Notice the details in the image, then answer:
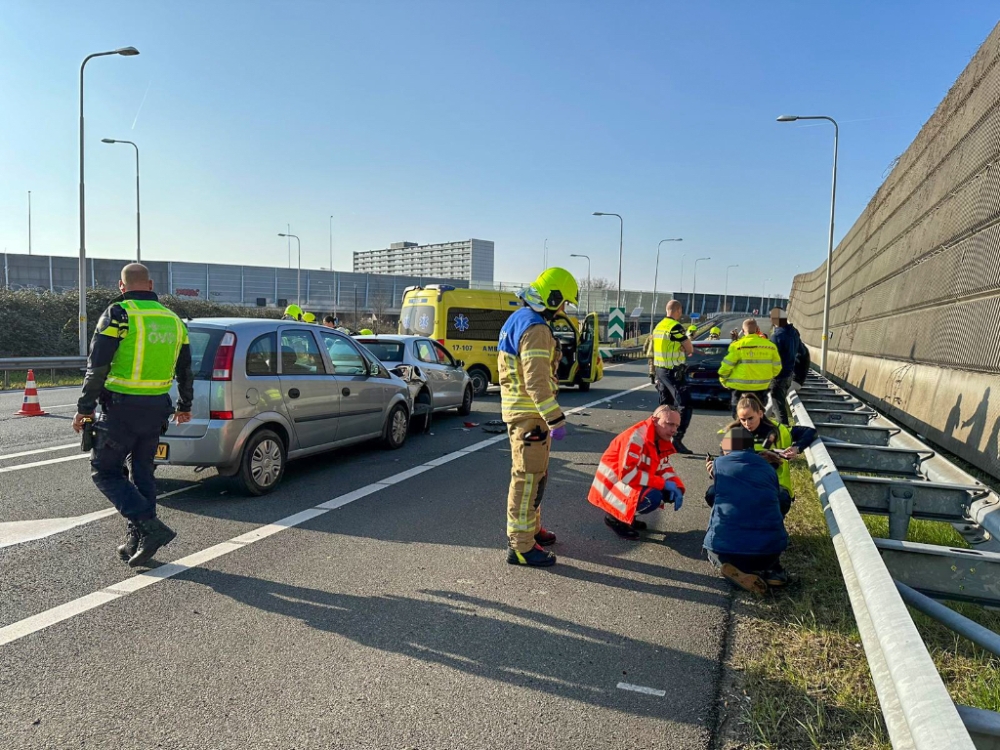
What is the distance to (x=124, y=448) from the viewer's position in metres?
4.76

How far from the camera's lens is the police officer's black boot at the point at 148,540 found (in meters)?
4.70

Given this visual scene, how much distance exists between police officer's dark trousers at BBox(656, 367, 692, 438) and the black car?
5136 millimetres

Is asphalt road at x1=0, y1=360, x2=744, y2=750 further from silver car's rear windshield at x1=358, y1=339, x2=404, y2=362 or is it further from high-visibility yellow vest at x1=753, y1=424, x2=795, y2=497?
silver car's rear windshield at x1=358, y1=339, x2=404, y2=362

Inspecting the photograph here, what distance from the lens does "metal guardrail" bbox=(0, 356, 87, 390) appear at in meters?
17.4

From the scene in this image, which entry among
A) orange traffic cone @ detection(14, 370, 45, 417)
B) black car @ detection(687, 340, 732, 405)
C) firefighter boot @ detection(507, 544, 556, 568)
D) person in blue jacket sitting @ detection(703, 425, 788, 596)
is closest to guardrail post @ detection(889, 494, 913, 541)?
person in blue jacket sitting @ detection(703, 425, 788, 596)

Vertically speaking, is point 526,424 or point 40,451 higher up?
point 526,424

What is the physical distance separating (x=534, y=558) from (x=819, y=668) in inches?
78.7

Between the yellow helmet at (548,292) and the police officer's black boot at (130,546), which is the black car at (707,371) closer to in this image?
the yellow helmet at (548,292)

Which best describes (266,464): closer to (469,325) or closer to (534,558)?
(534,558)

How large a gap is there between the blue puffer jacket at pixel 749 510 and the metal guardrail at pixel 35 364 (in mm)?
17819

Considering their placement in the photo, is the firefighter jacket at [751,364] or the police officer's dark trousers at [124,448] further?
the firefighter jacket at [751,364]

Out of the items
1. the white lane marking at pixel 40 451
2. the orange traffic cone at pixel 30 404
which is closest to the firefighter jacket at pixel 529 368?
the white lane marking at pixel 40 451

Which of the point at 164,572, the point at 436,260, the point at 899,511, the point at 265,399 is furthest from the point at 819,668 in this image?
the point at 436,260

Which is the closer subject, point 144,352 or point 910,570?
point 910,570
